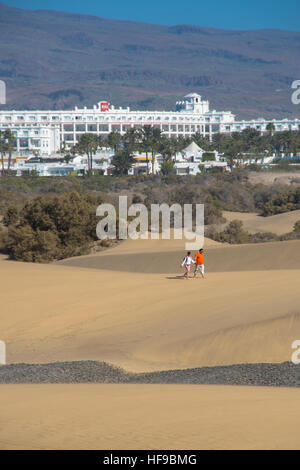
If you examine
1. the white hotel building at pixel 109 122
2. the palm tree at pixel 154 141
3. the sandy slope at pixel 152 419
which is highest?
the white hotel building at pixel 109 122

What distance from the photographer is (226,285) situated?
2128 cm

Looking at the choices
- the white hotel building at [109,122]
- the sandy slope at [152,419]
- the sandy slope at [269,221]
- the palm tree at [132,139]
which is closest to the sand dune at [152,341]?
the sandy slope at [152,419]

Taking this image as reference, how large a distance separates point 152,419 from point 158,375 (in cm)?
442

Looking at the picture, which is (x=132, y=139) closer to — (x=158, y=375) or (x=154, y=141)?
(x=154, y=141)

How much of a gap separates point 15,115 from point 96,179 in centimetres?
9918

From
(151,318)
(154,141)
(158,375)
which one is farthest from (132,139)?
(158,375)

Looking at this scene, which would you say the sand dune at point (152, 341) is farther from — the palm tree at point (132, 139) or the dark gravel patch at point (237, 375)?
the palm tree at point (132, 139)

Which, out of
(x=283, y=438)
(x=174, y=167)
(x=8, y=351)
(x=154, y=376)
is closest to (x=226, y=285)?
(x=8, y=351)

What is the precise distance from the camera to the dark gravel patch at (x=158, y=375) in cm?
1214

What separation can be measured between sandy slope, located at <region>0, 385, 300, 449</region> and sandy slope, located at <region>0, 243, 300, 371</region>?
12.2 feet

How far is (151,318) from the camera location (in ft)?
59.5

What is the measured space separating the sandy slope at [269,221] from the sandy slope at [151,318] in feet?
69.2

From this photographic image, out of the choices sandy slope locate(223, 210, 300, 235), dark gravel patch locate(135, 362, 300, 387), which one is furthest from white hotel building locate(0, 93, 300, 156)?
dark gravel patch locate(135, 362, 300, 387)

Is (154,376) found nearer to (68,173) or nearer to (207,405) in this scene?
(207,405)
